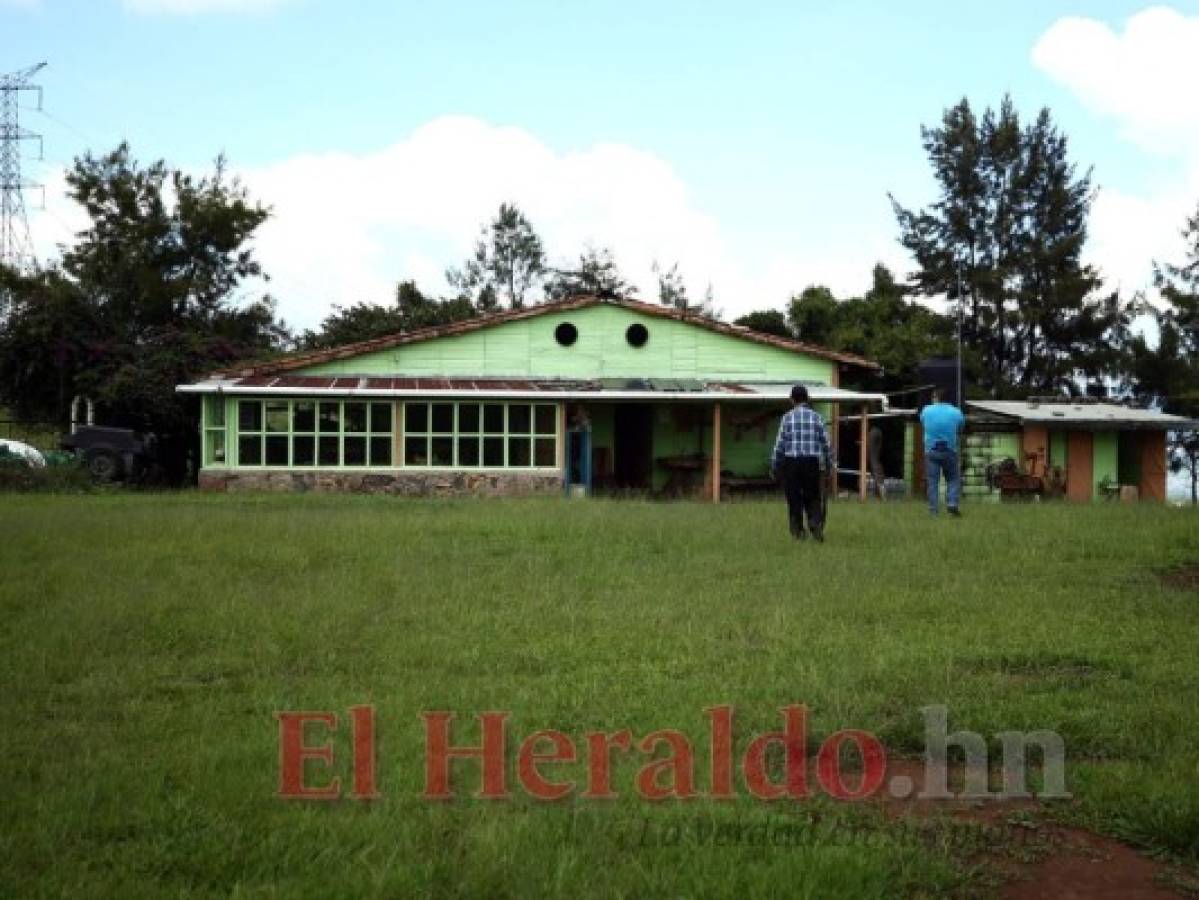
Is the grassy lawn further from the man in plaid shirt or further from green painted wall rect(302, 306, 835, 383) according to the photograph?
green painted wall rect(302, 306, 835, 383)

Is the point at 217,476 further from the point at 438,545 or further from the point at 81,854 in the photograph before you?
the point at 81,854

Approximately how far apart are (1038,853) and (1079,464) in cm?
2944

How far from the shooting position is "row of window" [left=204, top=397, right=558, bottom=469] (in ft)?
86.1

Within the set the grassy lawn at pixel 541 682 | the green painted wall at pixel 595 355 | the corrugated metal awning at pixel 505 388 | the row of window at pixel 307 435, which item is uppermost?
the green painted wall at pixel 595 355

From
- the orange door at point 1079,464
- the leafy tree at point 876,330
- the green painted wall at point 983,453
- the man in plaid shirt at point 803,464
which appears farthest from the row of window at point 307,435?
the leafy tree at point 876,330

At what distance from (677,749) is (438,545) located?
7182 mm

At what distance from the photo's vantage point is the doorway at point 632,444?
29.1m

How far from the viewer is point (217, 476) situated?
2575cm

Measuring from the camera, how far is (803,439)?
11914 millimetres

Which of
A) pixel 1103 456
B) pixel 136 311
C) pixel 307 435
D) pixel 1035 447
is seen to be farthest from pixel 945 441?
pixel 136 311

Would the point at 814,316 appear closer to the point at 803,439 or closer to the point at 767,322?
the point at 767,322

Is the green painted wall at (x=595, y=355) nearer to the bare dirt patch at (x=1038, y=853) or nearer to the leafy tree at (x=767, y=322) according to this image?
the leafy tree at (x=767, y=322)

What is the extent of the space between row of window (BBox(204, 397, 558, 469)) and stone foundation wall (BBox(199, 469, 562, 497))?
36cm

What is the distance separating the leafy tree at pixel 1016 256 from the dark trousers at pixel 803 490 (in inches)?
1421
